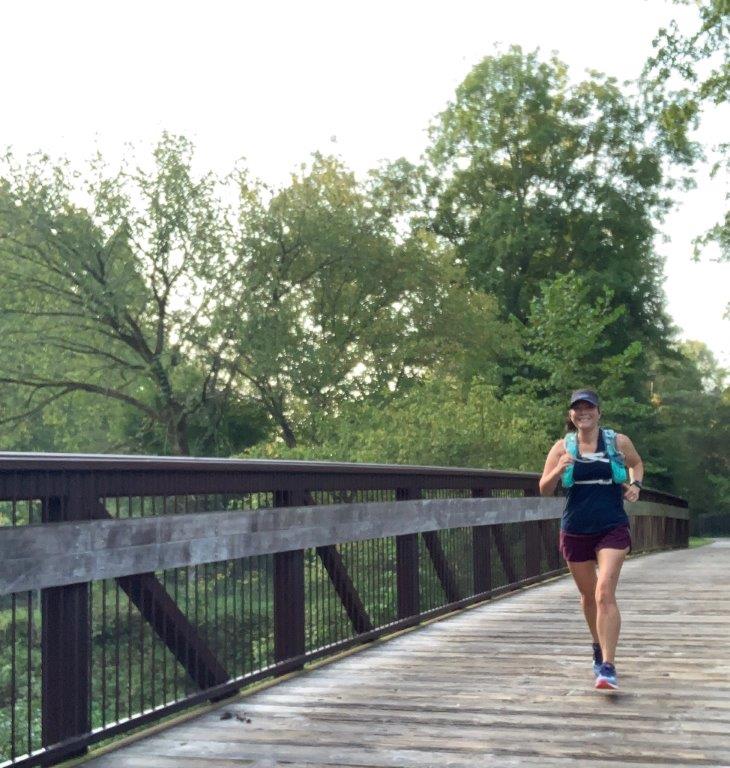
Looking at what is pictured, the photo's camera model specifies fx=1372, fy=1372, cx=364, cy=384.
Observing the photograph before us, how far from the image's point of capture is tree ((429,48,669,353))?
46.3 meters

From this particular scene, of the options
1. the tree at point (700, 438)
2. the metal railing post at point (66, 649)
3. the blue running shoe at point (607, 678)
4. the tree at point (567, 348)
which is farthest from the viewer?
the tree at point (700, 438)

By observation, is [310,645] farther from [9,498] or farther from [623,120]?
[623,120]

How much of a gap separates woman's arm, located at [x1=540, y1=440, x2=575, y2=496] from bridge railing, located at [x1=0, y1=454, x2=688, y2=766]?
1.34 m

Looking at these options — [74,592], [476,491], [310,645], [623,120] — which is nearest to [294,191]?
[623,120]

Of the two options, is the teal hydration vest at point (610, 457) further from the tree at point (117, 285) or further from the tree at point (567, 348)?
the tree at point (567, 348)

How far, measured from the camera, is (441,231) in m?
49.0

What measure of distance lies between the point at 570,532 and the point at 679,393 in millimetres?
68777

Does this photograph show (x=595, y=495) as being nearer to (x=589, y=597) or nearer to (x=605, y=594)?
(x=605, y=594)

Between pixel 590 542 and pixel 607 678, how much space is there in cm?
74

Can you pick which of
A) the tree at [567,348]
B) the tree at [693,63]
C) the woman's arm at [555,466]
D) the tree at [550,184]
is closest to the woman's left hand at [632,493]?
the woman's arm at [555,466]

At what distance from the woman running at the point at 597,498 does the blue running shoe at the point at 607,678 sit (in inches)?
0.7

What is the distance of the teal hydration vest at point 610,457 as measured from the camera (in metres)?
7.02

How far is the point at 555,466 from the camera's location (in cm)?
712

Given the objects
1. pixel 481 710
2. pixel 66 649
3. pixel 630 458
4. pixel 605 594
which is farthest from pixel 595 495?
pixel 66 649
